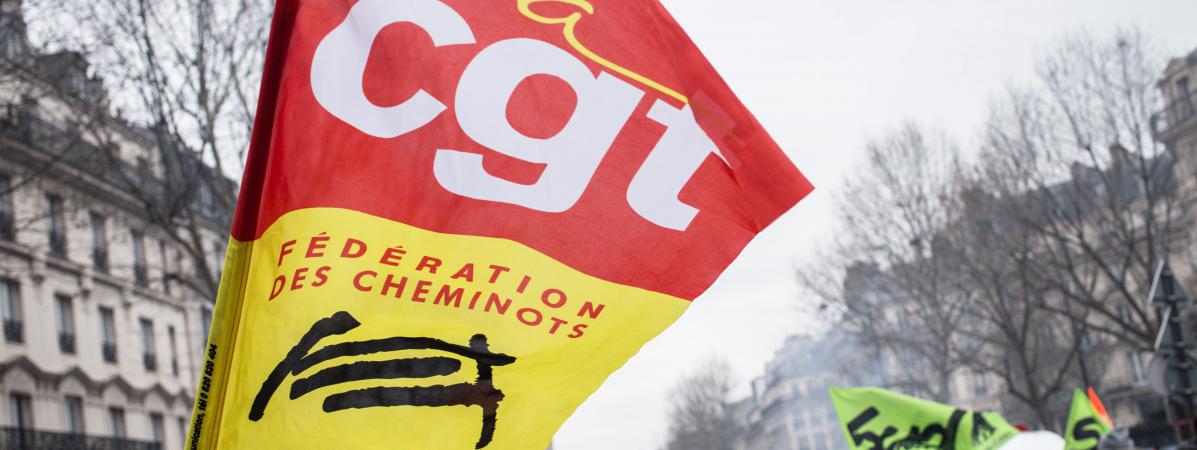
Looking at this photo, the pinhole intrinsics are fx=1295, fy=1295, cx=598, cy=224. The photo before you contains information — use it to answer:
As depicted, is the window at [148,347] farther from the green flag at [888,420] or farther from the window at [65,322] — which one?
the green flag at [888,420]

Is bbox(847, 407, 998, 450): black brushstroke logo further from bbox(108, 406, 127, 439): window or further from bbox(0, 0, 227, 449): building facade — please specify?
bbox(108, 406, 127, 439): window

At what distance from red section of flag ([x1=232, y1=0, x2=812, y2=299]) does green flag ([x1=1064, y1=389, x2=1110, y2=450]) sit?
1190cm

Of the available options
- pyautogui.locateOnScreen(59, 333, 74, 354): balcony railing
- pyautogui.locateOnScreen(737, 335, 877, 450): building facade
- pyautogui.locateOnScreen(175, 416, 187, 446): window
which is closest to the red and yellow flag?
pyautogui.locateOnScreen(59, 333, 74, 354): balcony railing

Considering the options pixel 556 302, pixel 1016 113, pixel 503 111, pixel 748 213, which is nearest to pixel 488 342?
pixel 556 302

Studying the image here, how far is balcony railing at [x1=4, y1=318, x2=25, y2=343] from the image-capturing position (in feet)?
92.4

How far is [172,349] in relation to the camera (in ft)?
125

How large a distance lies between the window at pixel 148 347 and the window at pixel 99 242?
303cm

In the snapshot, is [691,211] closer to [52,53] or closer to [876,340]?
[52,53]

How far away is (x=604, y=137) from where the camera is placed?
10.0 feet

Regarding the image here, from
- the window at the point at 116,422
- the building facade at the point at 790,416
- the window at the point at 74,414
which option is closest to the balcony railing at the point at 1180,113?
the window at the point at 116,422

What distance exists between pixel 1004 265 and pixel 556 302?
32385 mm

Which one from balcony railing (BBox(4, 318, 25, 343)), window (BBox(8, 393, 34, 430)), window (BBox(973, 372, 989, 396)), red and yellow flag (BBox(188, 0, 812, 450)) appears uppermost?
window (BBox(973, 372, 989, 396))

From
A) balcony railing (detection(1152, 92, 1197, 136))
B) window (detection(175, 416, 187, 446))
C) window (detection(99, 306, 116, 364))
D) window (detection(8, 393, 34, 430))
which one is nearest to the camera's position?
window (detection(8, 393, 34, 430))

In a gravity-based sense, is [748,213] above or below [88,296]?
below
